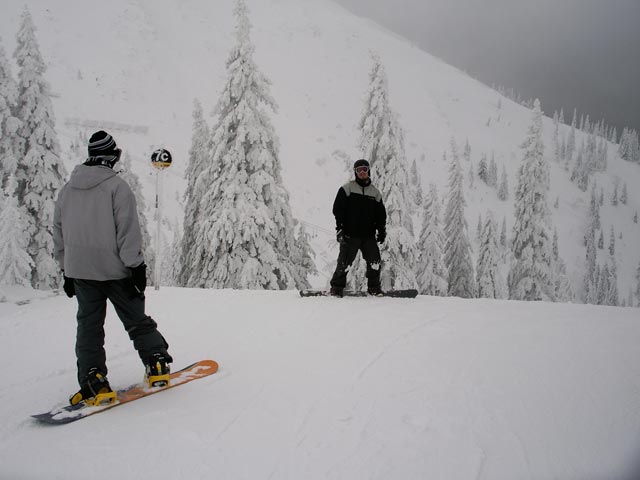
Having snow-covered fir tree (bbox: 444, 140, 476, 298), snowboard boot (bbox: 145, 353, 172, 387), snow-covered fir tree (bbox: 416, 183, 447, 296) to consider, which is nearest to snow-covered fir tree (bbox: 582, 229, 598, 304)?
snow-covered fir tree (bbox: 444, 140, 476, 298)

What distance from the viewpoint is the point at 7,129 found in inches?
643

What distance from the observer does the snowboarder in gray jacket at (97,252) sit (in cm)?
352

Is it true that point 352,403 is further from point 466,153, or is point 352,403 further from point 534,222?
point 466,153

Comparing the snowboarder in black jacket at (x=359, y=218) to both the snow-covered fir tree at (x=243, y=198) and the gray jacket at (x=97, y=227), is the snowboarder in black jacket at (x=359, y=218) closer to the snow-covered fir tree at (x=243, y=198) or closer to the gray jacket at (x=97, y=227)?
the gray jacket at (x=97, y=227)

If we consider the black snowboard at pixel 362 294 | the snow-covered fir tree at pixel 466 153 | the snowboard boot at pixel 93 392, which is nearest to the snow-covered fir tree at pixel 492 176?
the snow-covered fir tree at pixel 466 153

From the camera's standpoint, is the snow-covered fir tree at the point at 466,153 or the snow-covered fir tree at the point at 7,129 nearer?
the snow-covered fir tree at the point at 7,129

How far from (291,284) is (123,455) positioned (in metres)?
13.6

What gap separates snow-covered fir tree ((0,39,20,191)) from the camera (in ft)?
53.3

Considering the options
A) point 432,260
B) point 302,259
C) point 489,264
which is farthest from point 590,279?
point 302,259

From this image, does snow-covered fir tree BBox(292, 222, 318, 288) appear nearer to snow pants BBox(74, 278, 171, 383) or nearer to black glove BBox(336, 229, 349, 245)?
black glove BBox(336, 229, 349, 245)

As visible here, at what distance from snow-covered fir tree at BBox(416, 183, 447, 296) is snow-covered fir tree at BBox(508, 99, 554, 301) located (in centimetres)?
482

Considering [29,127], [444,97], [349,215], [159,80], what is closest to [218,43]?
[159,80]

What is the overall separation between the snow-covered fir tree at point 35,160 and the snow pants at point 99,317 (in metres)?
16.0

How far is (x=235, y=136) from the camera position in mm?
16719
